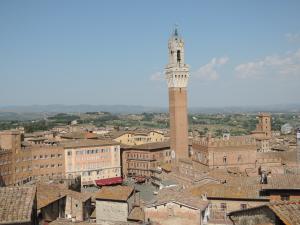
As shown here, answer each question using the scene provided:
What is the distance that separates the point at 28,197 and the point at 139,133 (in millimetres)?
79658

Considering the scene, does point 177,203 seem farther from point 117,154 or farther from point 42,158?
point 117,154

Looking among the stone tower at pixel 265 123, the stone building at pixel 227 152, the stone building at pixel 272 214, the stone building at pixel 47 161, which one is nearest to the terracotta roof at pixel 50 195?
the stone building at pixel 272 214

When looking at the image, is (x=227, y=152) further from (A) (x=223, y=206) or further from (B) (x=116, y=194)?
(A) (x=223, y=206)

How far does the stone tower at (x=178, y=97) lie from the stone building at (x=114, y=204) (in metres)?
29.6

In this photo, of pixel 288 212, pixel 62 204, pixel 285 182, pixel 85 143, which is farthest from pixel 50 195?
pixel 85 143

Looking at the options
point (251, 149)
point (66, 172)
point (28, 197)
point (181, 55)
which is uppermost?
point (181, 55)

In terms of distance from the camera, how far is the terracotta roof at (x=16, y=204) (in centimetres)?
1045

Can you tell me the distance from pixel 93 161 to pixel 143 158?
30.7ft

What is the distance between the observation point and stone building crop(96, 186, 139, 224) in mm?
30859

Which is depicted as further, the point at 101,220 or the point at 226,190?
the point at 101,220

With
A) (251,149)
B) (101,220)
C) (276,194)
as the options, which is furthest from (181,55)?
(276,194)

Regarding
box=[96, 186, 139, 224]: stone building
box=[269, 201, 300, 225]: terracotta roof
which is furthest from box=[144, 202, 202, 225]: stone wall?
box=[269, 201, 300, 225]: terracotta roof

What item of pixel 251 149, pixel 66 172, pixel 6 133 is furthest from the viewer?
pixel 66 172

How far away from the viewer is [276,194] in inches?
895
